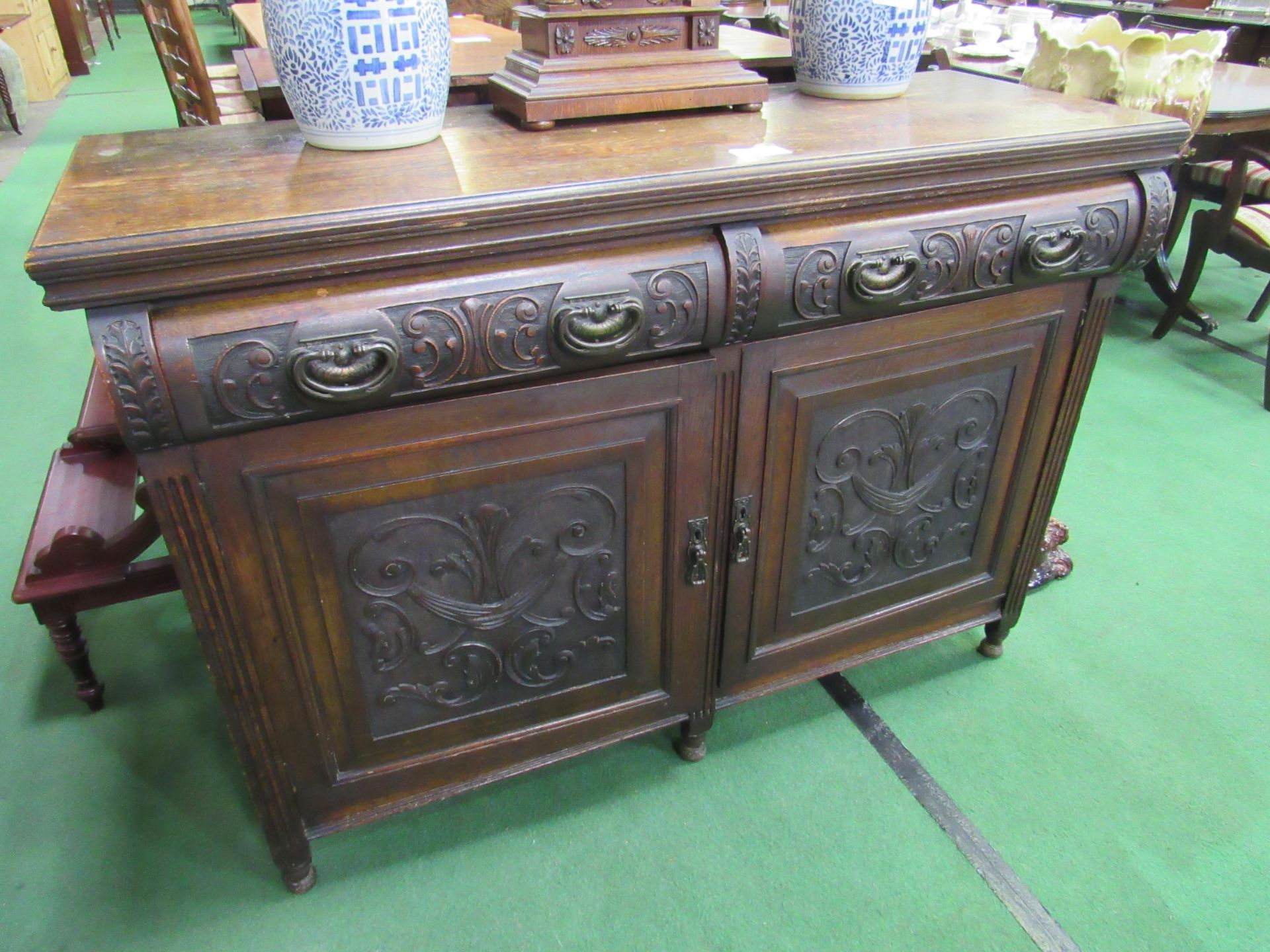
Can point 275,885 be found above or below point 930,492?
below

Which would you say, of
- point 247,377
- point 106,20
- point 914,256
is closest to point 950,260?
point 914,256

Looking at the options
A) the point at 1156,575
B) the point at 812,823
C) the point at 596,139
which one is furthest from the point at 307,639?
the point at 1156,575

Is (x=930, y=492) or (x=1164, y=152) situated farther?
(x=930, y=492)

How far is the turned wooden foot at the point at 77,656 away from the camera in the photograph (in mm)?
1353

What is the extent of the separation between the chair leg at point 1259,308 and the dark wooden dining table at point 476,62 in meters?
2.08

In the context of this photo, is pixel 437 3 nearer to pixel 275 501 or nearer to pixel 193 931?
pixel 275 501

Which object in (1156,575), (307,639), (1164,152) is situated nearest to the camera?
(307,639)

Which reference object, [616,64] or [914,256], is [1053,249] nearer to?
[914,256]

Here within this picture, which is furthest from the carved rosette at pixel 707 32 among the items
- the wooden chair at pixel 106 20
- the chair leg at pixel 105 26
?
the wooden chair at pixel 106 20

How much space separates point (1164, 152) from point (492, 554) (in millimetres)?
1024

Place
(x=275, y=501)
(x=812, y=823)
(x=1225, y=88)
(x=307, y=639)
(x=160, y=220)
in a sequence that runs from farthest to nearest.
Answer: (x=1225, y=88) < (x=812, y=823) < (x=307, y=639) < (x=275, y=501) < (x=160, y=220)

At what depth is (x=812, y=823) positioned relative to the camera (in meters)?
1.28

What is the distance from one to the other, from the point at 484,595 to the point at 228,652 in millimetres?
294

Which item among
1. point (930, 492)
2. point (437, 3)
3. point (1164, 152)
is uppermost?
point (437, 3)
